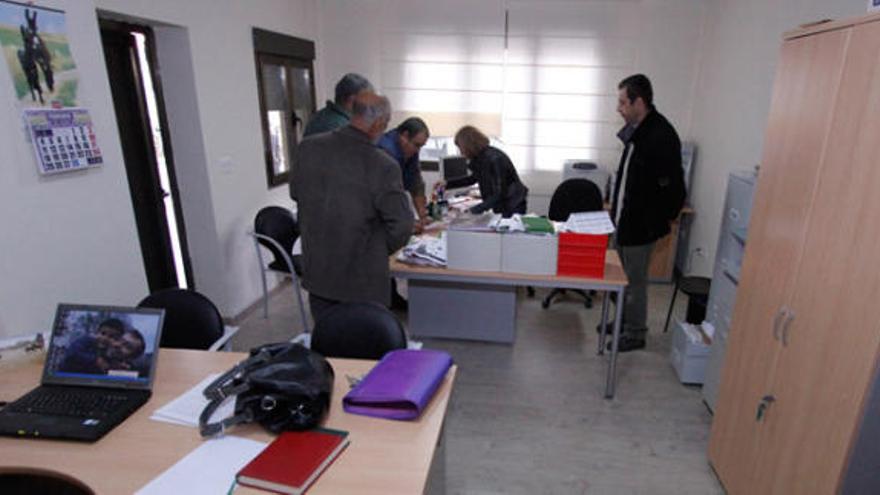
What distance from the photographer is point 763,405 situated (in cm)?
180

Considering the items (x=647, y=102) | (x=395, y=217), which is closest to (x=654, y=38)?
(x=647, y=102)

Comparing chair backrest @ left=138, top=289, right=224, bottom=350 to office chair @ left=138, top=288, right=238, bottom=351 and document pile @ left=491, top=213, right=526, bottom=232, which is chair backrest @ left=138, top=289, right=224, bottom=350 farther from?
document pile @ left=491, top=213, right=526, bottom=232

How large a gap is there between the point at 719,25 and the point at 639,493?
13.5 ft

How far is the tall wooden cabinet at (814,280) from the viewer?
1335 mm

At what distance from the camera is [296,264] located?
3432 mm

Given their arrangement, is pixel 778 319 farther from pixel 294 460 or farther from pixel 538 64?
pixel 538 64

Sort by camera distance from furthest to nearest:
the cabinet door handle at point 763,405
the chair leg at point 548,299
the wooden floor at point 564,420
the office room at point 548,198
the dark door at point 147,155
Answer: the chair leg at point 548,299 → the dark door at point 147,155 → the wooden floor at point 564,420 → the cabinet door handle at point 763,405 → the office room at point 548,198

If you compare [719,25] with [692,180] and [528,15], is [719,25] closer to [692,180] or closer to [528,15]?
[692,180]

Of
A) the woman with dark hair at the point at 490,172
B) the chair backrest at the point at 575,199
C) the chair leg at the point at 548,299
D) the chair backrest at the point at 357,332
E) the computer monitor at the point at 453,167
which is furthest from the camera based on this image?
the computer monitor at the point at 453,167

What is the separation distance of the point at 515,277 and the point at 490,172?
4.48 ft

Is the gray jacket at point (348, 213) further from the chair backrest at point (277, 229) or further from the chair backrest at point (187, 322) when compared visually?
the chair backrest at point (277, 229)

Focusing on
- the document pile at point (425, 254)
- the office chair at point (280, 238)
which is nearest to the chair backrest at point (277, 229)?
the office chair at point (280, 238)

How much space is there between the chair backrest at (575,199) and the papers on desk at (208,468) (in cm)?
317

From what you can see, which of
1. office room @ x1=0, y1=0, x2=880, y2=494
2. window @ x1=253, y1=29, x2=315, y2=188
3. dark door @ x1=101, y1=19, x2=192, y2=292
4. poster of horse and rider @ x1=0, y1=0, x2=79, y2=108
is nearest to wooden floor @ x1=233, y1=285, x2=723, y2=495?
office room @ x1=0, y1=0, x2=880, y2=494
